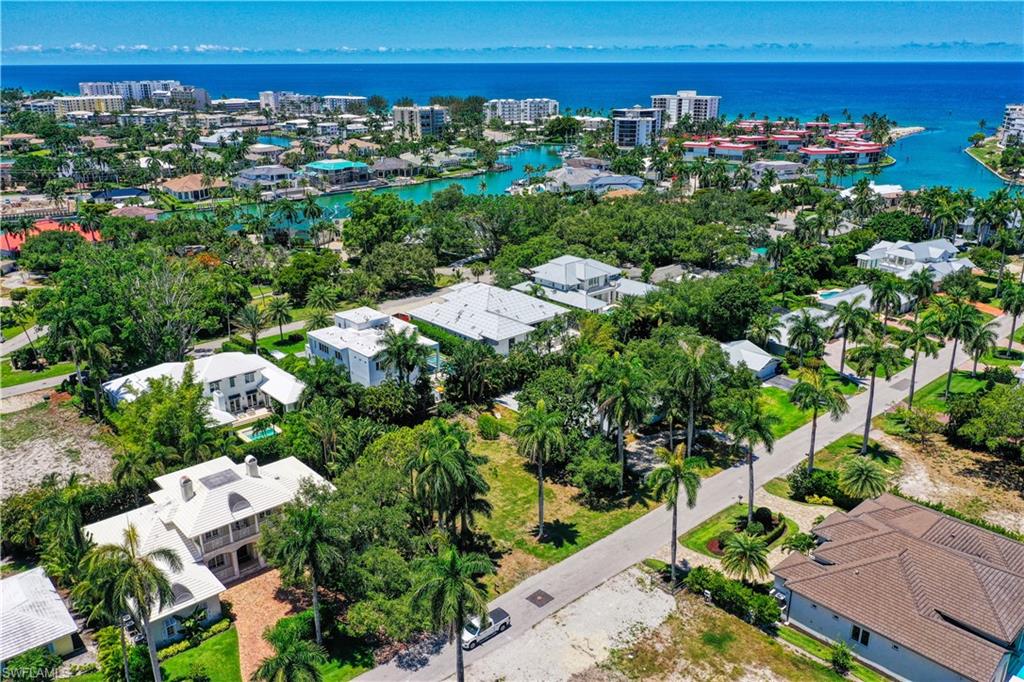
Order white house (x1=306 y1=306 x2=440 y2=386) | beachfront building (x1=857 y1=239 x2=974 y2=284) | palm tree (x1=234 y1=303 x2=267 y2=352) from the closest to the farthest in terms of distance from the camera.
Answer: white house (x1=306 y1=306 x2=440 y2=386)
palm tree (x1=234 y1=303 x2=267 y2=352)
beachfront building (x1=857 y1=239 x2=974 y2=284)

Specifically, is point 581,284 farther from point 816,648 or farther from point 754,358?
point 816,648

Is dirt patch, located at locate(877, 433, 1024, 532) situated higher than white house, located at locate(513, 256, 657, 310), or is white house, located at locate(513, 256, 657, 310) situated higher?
white house, located at locate(513, 256, 657, 310)

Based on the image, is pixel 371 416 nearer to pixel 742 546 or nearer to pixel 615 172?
pixel 742 546

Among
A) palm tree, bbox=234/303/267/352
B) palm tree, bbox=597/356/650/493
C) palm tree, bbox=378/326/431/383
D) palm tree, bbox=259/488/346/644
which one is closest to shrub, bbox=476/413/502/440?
A: palm tree, bbox=378/326/431/383

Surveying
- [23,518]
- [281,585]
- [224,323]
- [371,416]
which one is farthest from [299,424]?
[224,323]

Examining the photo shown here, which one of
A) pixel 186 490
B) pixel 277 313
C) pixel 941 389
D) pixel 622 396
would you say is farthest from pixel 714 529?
pixel 277 313

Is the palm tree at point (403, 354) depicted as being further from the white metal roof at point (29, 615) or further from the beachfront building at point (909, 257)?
the beachfront building at point (909, 257)

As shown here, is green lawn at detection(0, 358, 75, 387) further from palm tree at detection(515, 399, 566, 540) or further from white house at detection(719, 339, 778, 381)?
white house at detection(719, 339, 778, 381)

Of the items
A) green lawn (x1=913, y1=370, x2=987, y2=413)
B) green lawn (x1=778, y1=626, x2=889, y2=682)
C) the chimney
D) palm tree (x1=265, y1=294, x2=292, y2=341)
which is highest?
palm tree (x1=265, y1=294, x2=292, y2=341)
